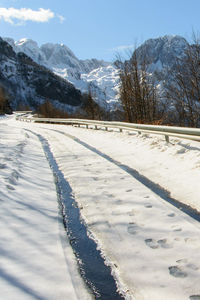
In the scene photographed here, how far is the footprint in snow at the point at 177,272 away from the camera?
2.37m

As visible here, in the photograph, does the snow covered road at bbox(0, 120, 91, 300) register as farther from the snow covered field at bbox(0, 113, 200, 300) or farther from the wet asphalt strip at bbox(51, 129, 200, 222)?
the wet asphalt strip at bbox(51, 129, 200, 222)

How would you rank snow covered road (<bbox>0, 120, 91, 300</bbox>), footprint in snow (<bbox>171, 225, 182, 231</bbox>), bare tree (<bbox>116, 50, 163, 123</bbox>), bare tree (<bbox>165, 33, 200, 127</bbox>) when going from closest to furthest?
snow covered road (<bbox>0, 120, 91, 300</bbox>)
footprint in snow (<bbox>171, 225, 182, 231</bbox>)
bare tree (<bbox>165, 33, 200, 127</bbox>)
bare tree (<bbox>116, 50, 163, 123</bbox>)

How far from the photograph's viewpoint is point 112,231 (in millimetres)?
3361

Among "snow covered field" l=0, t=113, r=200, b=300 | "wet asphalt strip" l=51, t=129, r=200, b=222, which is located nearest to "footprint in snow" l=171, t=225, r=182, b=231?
"snow covered field" l=0, t=113, r=200, b=300

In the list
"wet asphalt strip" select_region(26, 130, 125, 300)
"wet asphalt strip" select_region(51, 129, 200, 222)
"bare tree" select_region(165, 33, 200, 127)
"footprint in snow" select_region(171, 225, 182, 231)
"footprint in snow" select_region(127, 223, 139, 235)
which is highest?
"bare tree" select_region(165, 33, 200, 127)

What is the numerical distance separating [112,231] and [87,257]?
0.57 m

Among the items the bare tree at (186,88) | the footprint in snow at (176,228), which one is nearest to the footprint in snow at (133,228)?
the footprint in snow at (176,228)

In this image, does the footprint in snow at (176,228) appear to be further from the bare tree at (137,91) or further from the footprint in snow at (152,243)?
the bare tree at (137,91)

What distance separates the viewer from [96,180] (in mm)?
5695

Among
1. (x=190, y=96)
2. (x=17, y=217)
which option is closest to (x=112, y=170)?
(x=17, y=217)

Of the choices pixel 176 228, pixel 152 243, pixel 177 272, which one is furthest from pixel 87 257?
pixel 176 228

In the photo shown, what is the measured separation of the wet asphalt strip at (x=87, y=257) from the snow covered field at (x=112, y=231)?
2.9 inches

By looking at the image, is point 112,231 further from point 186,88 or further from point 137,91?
point 137,91

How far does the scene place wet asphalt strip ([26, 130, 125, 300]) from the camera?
92.1 inches
